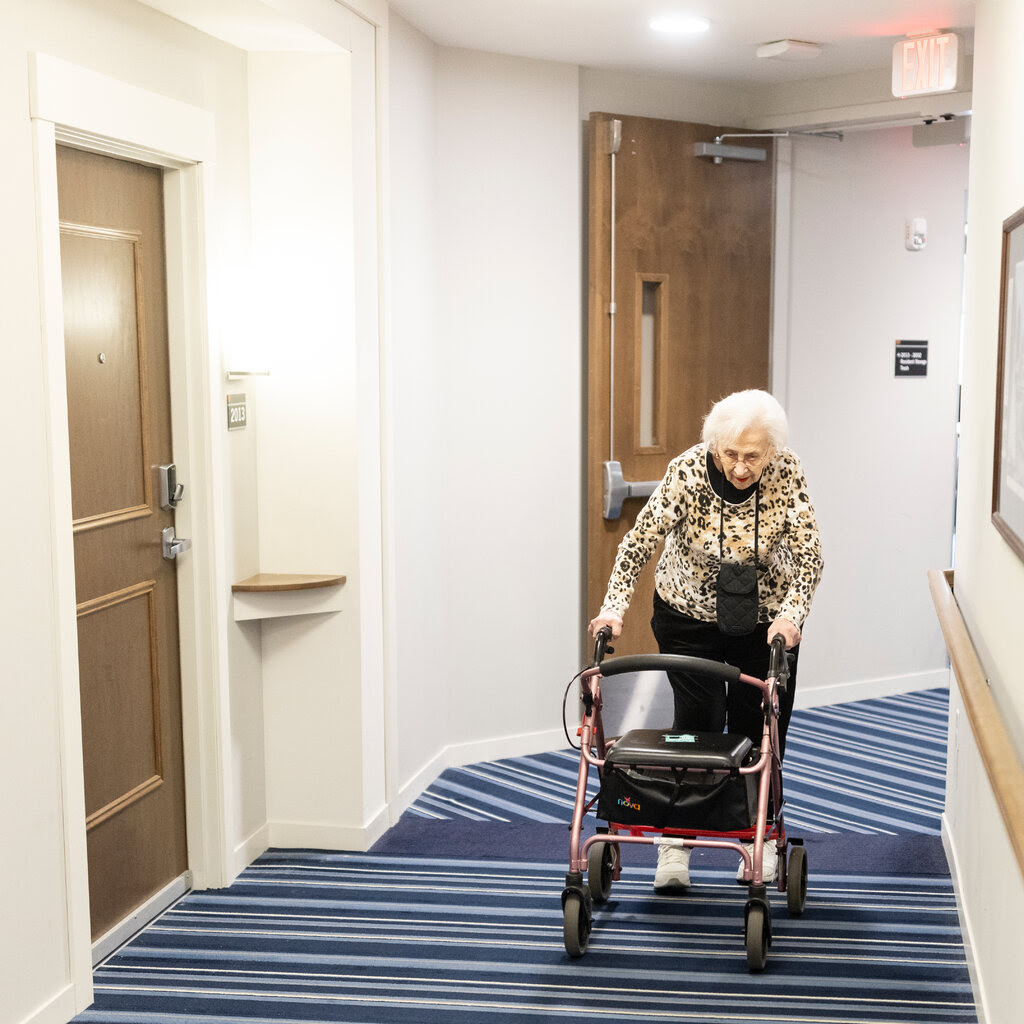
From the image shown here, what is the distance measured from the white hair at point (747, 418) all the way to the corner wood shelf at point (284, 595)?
1377 mm

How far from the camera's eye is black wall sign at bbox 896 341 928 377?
603cm

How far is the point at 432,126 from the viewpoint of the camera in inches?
192

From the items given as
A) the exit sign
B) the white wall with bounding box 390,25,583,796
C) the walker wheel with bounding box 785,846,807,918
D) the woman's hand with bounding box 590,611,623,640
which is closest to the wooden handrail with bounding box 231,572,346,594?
the white wall with bounding box 390,25,583,796

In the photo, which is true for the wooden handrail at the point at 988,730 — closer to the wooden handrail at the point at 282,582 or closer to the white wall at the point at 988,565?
the white wall at the point at 988,565

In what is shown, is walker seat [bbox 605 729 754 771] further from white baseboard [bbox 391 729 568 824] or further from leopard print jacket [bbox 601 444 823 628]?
white baseboard [bbox 391 729 568 824]

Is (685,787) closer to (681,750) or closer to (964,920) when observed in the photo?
(681,750)

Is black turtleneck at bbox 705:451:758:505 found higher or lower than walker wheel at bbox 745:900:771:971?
higher

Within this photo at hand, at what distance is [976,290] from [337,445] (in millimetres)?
2012

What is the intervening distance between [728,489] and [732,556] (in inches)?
7.4

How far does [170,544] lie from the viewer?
3770mm

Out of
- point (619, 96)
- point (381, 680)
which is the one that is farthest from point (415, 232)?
point (381, 680)

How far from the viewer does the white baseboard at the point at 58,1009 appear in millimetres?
2994

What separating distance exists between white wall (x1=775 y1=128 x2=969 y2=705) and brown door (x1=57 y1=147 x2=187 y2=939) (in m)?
3.10

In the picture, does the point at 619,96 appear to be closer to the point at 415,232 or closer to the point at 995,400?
the point at 415,232
